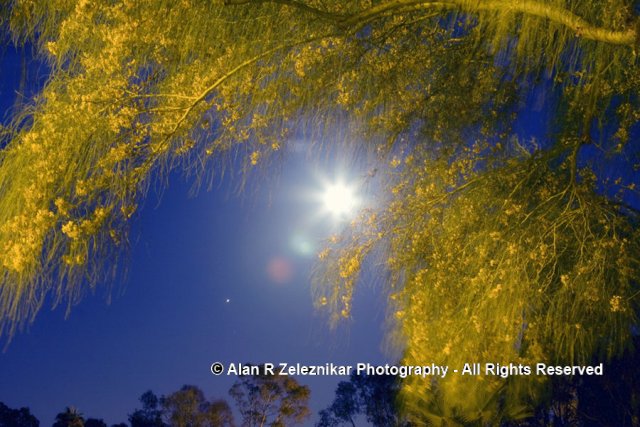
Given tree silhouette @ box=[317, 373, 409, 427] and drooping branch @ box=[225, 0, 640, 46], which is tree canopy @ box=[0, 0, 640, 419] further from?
tree silhouette @ box=[317, 373, 409, 427]

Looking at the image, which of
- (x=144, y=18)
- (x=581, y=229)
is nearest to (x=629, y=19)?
(x=581, y=229)

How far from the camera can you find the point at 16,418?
36.3m

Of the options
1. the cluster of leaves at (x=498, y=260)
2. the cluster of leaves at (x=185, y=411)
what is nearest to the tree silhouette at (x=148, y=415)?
the cluster of leaves at (x=185, y=411)

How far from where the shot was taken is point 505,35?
4.65 m

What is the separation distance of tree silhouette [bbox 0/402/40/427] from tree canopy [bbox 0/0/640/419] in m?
32.9

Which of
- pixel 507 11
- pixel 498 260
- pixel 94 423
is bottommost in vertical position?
pixel 498 260

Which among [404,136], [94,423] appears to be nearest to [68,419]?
[94,423]

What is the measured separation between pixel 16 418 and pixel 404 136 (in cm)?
3407

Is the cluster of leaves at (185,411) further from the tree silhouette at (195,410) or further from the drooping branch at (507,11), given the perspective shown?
the drooping branch at (507,11)

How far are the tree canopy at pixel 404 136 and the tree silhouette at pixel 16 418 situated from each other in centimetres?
3288

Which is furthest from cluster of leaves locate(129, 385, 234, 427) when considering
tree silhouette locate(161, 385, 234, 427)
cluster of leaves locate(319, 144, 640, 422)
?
cluster of leaves locate(319, 144, 640, 422)

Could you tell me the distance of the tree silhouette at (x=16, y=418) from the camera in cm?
3597

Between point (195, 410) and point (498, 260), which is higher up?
point (195, 410)

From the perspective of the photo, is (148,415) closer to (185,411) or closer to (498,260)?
(185,411)
